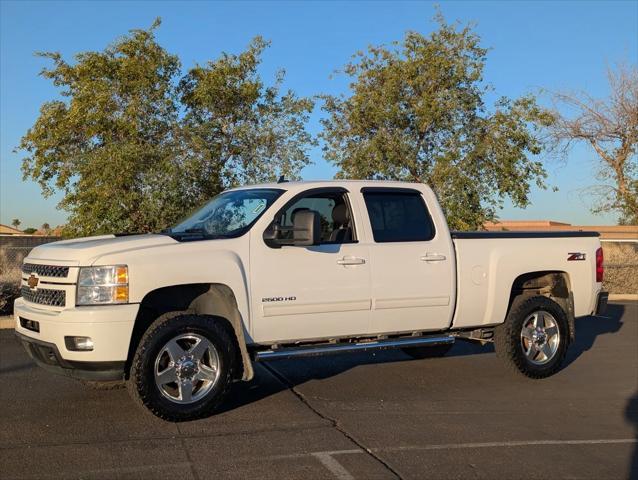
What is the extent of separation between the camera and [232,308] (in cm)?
643

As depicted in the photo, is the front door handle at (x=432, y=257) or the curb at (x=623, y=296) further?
the curb at (x=623, y=296)

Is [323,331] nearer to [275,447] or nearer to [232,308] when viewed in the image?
[232,308]

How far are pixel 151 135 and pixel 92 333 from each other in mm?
10989

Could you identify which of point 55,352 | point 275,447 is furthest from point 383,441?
point 55,352

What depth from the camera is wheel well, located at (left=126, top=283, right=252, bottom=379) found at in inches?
250

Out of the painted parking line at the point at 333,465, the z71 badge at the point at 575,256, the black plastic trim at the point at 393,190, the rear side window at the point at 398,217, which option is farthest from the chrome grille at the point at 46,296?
the z71 badge at the point at 575,256

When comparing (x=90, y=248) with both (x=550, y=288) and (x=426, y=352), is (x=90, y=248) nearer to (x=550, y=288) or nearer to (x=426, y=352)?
(x=426, y=352)

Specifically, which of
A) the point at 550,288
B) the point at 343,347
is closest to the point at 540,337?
the point at 550,288

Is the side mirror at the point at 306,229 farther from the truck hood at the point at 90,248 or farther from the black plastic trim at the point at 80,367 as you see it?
the black plastic trim at the point at 80,367

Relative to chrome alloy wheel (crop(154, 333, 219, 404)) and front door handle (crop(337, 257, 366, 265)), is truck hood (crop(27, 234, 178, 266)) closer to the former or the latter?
chrome alloy wheel (crop(154, 333, 219, 404))

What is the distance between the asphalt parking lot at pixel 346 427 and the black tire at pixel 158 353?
0.15 metres

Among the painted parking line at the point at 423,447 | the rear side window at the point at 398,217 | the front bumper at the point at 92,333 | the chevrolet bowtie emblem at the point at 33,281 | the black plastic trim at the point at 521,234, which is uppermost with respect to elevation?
the rear side window at the point at 398,217

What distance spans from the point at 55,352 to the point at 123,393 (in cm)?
138

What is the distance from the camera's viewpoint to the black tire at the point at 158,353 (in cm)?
592
